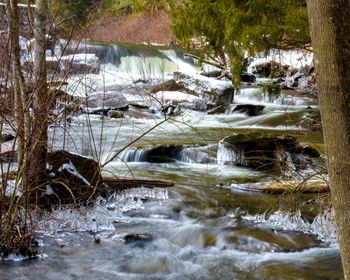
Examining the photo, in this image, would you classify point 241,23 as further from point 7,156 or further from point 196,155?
point 196,155

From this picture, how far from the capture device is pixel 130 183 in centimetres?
736

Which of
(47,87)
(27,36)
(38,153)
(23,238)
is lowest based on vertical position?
(23,238)

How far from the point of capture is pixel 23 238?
519 cm

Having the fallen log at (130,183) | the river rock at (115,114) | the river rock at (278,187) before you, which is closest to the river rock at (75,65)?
the fallen log at (130,183)

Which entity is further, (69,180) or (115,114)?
(115,114)

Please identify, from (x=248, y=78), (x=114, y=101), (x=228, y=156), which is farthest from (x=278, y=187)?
(x=248, y=78)

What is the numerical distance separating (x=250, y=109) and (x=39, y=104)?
11.6 meters

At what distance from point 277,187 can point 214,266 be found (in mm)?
2423

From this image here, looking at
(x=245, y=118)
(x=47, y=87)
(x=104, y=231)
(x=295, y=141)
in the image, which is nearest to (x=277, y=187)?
(x=295, y=141)

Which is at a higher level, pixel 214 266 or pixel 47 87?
pixel 47 87

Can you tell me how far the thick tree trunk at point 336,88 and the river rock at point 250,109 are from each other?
14.3 m

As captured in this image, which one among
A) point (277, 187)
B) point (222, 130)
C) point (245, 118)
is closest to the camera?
point (277, 187)

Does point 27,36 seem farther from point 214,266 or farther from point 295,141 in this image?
point 295,141

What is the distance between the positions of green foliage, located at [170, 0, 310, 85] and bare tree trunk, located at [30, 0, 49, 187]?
1.79 meters
